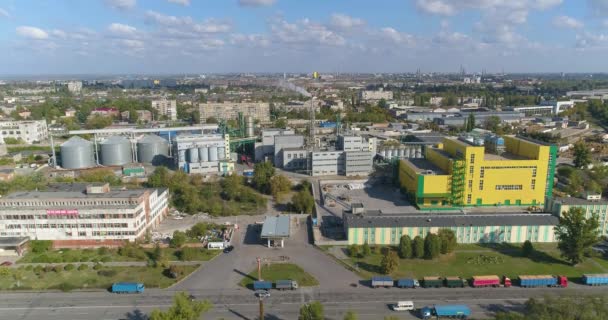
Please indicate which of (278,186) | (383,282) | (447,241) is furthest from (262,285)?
(278,186)

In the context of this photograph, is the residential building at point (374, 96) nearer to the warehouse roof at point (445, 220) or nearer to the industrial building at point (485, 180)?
the industrial building at point (485, 180)

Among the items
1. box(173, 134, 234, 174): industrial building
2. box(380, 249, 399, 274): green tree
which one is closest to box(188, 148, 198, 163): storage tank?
box(173, 134, 234, 174): industrial building

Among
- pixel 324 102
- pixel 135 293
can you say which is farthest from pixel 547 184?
pixel 324 102

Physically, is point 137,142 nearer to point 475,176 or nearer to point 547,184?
point 475,176

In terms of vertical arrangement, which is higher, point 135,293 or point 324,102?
point 324,102

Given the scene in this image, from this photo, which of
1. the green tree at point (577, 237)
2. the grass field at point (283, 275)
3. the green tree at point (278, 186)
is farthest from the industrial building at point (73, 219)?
the green tree at point (577, 237)

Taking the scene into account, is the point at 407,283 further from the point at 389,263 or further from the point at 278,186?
the point at 278,186

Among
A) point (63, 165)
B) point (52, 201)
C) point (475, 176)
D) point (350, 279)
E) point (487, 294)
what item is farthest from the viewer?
point (63, 165)
